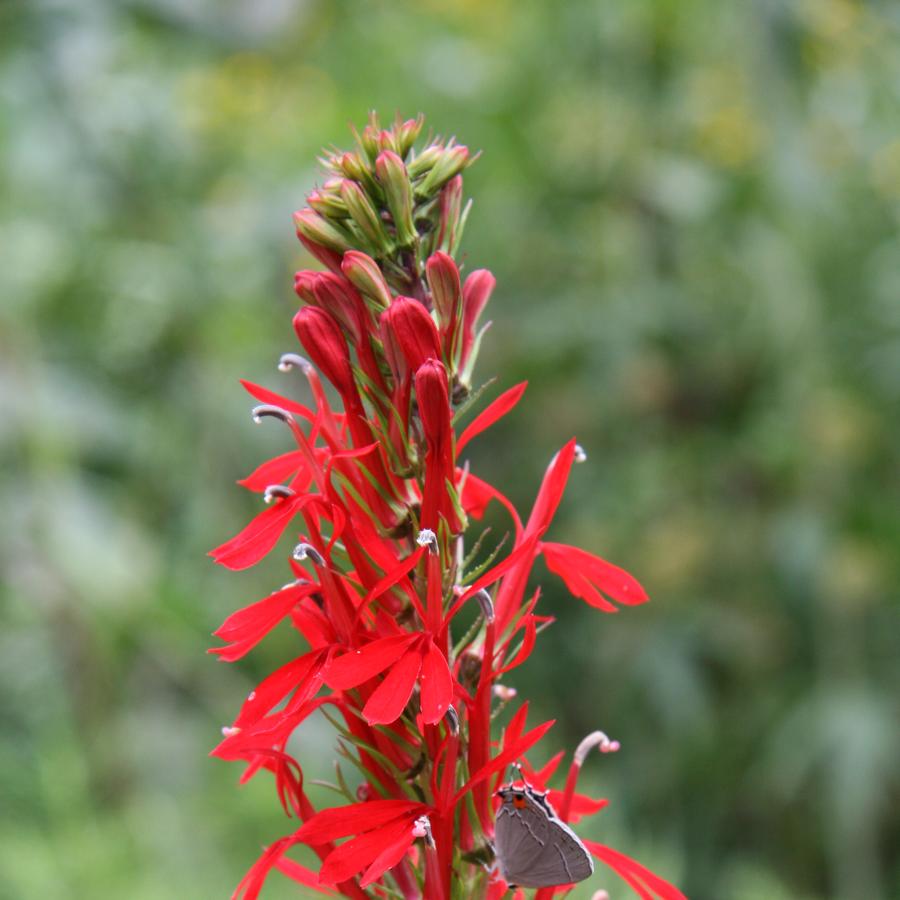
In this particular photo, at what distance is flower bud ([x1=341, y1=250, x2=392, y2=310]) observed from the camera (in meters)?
0.66

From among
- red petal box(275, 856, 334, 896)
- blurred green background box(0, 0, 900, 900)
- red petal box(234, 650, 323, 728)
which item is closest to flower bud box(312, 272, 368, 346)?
red petal box(234, 650, 323, 728)

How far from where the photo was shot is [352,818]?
2.00ft

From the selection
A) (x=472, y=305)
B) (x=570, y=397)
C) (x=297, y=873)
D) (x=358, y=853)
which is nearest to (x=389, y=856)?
(x=358, y=853)

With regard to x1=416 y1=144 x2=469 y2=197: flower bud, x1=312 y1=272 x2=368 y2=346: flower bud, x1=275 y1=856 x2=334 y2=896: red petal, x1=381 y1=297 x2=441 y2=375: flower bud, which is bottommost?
x1=275 y1=856 x2=334 y2=896: red petal

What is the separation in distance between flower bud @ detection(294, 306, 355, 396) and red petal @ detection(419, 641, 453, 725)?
0.59 feet

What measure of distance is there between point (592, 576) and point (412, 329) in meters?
0.19

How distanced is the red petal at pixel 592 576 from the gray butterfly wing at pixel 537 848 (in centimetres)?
13

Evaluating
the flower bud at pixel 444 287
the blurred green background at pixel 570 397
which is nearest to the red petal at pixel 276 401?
the flower bud at pixel 444 287

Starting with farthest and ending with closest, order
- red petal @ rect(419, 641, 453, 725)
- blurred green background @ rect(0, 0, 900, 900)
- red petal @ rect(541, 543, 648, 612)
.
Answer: blurred green background @ rect(0, 0, 900, 900), red petal @ rect(541, 543, 648, 612), red petal @ rect(419, 641, 453, 725)

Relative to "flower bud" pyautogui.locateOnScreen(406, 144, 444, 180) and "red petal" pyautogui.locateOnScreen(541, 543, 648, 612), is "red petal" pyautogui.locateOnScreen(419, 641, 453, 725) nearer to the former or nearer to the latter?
"red petal" pyautogui.locateOnScreen(541, 543, 648, 612)

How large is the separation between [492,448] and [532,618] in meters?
2.14

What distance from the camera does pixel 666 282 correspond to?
8.77 feet

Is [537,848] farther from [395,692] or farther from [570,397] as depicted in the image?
[570,397]

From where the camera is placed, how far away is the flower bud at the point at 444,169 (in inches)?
27.8
